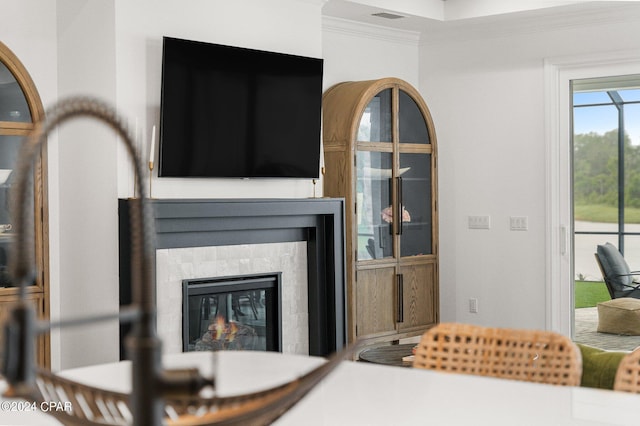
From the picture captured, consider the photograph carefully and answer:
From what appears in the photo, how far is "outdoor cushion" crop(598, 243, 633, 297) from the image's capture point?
644 cm

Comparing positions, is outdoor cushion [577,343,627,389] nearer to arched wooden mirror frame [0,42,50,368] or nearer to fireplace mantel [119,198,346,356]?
fireplace mantel [119,198,346,356]

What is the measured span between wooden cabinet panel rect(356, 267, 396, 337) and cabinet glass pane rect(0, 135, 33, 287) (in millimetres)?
2330

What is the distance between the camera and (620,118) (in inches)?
247

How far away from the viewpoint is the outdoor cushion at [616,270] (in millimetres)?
6441

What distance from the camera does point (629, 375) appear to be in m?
1.51

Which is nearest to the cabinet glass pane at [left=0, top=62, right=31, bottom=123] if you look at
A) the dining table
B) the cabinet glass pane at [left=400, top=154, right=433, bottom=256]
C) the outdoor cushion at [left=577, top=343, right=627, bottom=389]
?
the cabinet glass pane at [left=400, top=154, right=433, bottom=256]

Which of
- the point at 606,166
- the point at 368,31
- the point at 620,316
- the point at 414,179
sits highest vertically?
the point at 368,31

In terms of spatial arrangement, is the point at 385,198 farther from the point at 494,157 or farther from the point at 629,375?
the point at 629,375

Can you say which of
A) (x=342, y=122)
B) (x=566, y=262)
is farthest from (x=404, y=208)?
(x=566, y=262)

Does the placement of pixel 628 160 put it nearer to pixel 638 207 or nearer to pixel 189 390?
pixel 638 207

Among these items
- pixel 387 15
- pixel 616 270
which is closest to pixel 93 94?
pixel 387 15

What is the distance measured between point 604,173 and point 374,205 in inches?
77.6

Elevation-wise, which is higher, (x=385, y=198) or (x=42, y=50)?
(x=42, y=50)

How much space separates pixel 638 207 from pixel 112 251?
4228 mm
